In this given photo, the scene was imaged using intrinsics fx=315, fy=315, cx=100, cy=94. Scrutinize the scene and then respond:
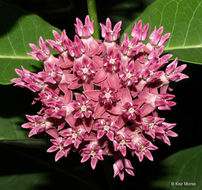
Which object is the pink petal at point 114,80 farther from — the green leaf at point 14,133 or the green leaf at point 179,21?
the green leaf at point 14,133

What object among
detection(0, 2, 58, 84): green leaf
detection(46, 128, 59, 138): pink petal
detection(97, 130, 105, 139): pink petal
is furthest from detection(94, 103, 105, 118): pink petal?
detection(0, 2, 58, 84): green leaf

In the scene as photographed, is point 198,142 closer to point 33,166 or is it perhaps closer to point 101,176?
point 101,176

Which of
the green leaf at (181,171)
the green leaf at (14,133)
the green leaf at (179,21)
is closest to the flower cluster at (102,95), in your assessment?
the green leaf at (14,133)

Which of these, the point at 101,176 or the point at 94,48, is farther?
the point at 101,176

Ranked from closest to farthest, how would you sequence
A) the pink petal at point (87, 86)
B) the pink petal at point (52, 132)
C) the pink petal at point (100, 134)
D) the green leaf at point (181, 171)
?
the pink petal at point (100, 134)
the pink petal at point (87, 86)
the pink petal at point (52, 132)
the green leaf at point (181, 171)

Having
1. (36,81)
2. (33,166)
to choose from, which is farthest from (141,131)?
A: (33,166)

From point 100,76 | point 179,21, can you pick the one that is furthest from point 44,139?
point 179,21

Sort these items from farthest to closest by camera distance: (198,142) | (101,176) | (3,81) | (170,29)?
(198,142) → (101,176) → (170,29) → (3,81)
